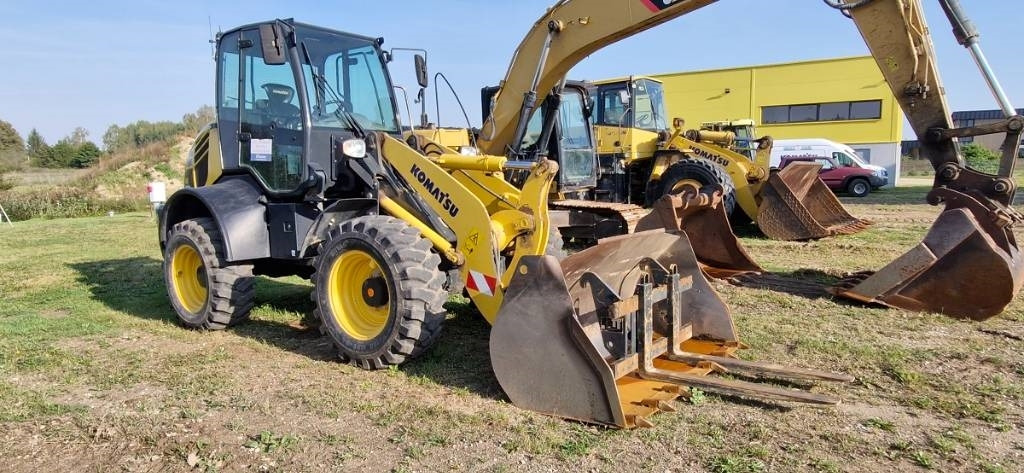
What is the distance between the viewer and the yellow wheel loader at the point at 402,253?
157 inches

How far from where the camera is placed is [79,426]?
13.0 feet

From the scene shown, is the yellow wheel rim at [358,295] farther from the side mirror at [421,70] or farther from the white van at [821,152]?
the white van at [821,152]

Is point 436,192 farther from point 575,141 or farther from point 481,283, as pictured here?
point 575,141

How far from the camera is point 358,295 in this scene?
199 inches

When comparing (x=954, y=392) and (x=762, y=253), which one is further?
(x=762, y=253)

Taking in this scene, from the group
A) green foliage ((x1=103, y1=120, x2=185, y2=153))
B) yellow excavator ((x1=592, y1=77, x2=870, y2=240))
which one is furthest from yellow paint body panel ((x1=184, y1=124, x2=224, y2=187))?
green foliage ((x1=103, y1=120, x2=185, y2=153))

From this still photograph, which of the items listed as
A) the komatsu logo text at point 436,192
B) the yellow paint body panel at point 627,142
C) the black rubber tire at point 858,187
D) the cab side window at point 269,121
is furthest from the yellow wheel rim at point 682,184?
the black rubber tire at point 858,187

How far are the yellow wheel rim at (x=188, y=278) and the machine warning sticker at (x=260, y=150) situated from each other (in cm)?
101

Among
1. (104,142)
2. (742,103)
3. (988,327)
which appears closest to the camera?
(988,327)

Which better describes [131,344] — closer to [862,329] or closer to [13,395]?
[13,395]

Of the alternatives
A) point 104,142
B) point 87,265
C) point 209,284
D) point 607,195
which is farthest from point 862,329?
point 104,142

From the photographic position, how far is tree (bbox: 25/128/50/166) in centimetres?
4644

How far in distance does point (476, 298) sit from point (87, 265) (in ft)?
26.6

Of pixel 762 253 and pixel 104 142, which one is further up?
pixel 104 142
